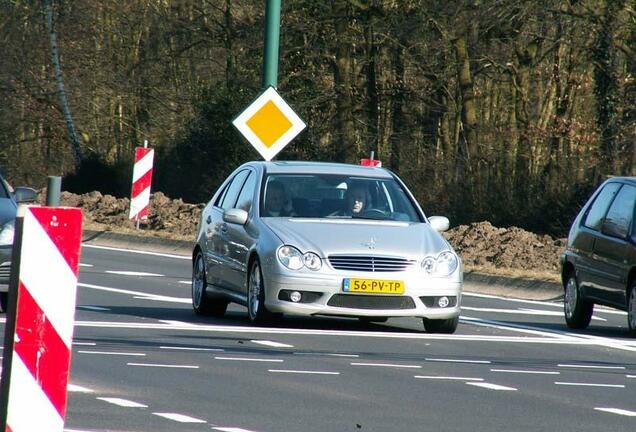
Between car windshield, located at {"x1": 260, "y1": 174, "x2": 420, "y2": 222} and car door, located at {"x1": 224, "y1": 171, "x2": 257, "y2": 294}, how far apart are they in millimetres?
211

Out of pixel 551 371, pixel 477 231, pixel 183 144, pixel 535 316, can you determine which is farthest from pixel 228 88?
pixel 551 371

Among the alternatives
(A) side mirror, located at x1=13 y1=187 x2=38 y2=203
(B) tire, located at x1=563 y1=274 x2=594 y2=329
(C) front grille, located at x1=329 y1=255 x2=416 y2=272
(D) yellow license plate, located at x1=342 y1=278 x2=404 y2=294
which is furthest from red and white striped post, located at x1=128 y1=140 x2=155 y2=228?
(D) yellow license plate, located at x1=342 y1=278 x2=404 y2=294

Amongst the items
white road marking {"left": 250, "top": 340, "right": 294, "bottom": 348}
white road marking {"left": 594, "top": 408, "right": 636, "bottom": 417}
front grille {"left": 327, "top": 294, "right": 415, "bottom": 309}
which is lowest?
white road marking {"left": 250, "top": 340, "right": 294, "bottom": 348}

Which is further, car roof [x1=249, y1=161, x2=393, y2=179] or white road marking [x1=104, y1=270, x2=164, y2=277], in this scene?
white road marking [x1=104, y1=270, x2=164, y2=277]

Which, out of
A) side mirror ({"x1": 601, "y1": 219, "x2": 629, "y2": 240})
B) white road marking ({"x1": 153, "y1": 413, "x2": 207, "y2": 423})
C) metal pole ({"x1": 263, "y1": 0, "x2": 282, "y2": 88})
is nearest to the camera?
white road marking ({"x1": 153, "y1": 413, "x2": 207, "y2": 423})

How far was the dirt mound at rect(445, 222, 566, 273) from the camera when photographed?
24797 mm

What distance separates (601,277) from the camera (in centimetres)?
1686

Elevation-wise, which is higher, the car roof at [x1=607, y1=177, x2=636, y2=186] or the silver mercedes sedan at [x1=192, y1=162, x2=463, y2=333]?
the car roof at [x1=607, y1=177, x2=636, y2=186]

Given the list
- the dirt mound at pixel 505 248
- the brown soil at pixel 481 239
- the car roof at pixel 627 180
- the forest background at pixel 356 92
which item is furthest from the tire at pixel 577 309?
the forest background at pixel 356 92

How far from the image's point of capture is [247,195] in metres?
16.7

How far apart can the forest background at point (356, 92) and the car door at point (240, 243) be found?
1536cm

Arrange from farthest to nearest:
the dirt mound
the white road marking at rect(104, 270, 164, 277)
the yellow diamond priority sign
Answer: the dirt mound, the white road marking at rect(104, 270, 164, 277), the yellow diamond priority sign

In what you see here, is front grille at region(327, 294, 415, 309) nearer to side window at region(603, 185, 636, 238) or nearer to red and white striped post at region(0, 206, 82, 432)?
side window at region(603, 185, 636, 238)

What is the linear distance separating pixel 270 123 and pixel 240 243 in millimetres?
4974
